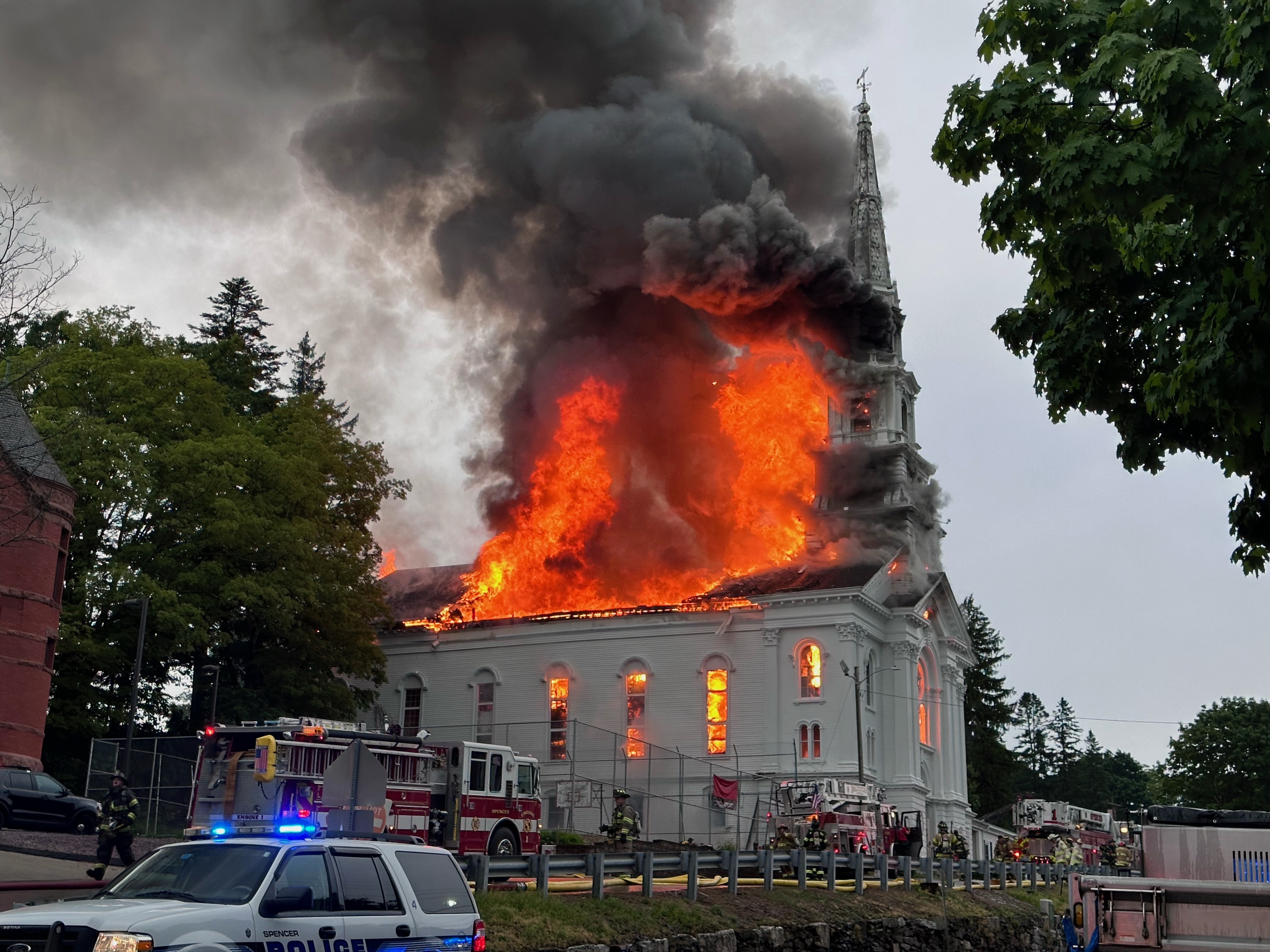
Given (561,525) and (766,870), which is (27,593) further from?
(561,525)

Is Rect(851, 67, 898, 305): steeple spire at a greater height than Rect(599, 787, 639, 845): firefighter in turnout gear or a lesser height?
greater

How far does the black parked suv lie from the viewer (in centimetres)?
2952

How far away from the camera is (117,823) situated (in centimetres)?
2312

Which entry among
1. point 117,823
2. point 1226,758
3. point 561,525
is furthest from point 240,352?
point 1226,758

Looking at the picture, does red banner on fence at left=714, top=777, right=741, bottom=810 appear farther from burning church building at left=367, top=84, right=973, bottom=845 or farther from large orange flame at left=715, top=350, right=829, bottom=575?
large orange flame at left=715, top=350, right=829, bottom=575

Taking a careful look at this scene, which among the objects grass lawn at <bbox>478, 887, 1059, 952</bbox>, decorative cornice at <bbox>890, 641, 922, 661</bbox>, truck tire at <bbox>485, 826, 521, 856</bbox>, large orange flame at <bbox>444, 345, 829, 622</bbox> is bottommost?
grass lawn at <bbox>478, 887, 1059, 952</bbox>

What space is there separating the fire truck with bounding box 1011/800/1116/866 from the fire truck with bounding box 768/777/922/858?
298 inches

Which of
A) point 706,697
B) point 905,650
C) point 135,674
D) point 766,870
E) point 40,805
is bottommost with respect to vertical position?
point 766,870

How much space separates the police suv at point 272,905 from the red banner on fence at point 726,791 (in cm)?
3633

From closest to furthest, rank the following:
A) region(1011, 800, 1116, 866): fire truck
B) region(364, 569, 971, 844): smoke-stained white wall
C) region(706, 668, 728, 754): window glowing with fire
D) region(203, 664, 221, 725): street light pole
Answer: region(203, 664, 221, 725): street light pole, region(1011, 800, 1116, 866): fire truck, region(364, 569, 971, 844): smoke-stained white wall, region(706, 668, 728, 754): window glowing with fire

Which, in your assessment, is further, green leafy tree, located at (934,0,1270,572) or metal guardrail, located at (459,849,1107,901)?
metal guardrail, located at (459,849,1107,901)

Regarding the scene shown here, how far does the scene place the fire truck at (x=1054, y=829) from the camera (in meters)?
45.9

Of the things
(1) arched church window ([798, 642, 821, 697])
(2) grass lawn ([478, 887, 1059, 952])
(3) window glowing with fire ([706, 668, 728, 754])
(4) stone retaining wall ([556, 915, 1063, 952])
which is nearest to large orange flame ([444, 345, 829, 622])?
(3) window glowing with fire ([706, 668, 728, 754])

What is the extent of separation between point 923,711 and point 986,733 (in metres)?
35.6
